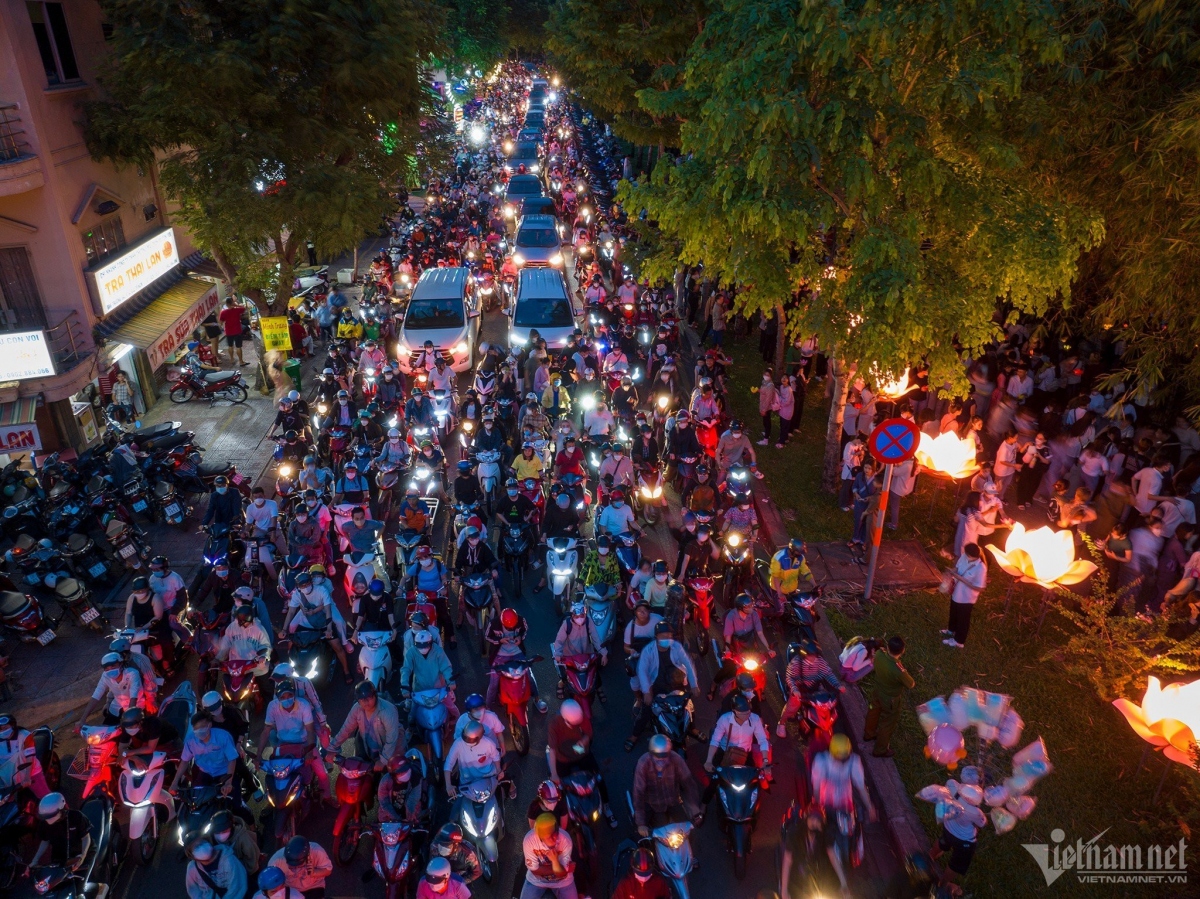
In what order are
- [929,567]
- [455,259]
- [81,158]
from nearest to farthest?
[929,567]
[81,158]
[455,259]

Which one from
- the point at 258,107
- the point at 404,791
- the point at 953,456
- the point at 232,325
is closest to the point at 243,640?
the point at 404,791

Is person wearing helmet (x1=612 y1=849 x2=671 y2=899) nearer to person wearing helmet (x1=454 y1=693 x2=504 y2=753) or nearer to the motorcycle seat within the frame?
person wearing helmet (x1=454 y1=693 x2=504 y2=753)

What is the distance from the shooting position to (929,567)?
12406 millimetres

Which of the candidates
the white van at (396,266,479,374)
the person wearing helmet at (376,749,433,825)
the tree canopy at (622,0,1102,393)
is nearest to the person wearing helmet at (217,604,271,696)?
the person wearing helmet at (376,749,433,825)

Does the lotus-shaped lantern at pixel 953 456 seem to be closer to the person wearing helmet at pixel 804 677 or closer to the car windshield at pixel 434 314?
the person wearing helmet at pixel 804 677

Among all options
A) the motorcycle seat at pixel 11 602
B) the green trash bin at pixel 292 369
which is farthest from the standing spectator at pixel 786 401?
the motorcycle seat at pixel 11 602

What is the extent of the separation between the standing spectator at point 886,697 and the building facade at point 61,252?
48.2 feet

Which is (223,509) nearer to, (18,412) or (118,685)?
(118,685)

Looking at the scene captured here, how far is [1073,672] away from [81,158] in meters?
19.8

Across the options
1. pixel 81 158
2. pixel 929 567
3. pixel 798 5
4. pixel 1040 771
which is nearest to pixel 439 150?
pixel 81 158

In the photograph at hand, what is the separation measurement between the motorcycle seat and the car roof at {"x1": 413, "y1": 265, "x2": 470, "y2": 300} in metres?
11.3

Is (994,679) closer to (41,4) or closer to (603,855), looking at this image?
(603,855)

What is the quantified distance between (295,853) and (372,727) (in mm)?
1628

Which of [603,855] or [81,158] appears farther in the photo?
[81,158]
